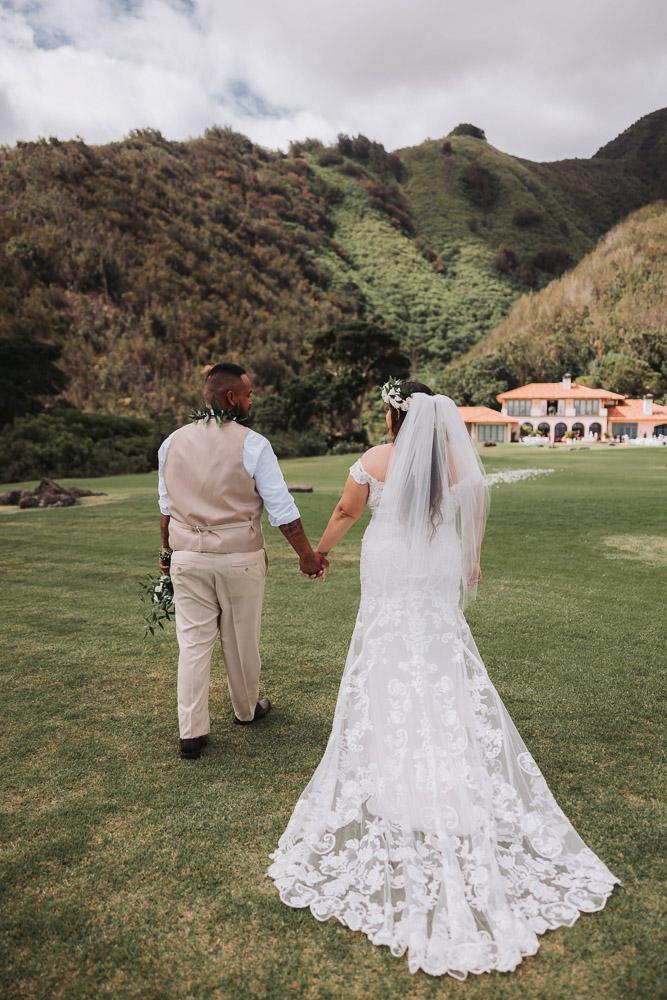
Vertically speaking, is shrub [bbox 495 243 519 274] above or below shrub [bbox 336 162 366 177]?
below

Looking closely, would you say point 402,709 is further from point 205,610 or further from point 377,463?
point 205,610

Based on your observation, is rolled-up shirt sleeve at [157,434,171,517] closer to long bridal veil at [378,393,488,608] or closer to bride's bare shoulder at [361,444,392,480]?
bride's bare shoulder at [361,444,392,480]

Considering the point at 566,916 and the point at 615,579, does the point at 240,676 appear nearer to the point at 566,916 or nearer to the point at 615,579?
the point at 566,916

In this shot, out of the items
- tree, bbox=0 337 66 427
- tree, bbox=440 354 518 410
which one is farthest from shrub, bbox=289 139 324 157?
tree, bbox=0 337 66 427

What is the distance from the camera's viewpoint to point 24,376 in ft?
93.1

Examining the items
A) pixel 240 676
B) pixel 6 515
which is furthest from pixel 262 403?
pixel 240 676

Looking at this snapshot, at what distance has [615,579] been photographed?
7852mm

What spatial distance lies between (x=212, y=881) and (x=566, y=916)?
133 cm

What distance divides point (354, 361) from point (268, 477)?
43434 millimetres

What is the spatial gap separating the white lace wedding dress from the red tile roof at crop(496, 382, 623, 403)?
53587mm

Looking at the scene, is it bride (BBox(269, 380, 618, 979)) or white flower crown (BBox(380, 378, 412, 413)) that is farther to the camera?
white flower crown (BBox(380, 378, 412, 413))

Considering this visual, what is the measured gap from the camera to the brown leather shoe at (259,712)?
4.10 m

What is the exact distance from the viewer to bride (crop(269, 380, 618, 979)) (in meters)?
2.39

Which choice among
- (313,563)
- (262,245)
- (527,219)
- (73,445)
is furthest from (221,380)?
(527,219)
